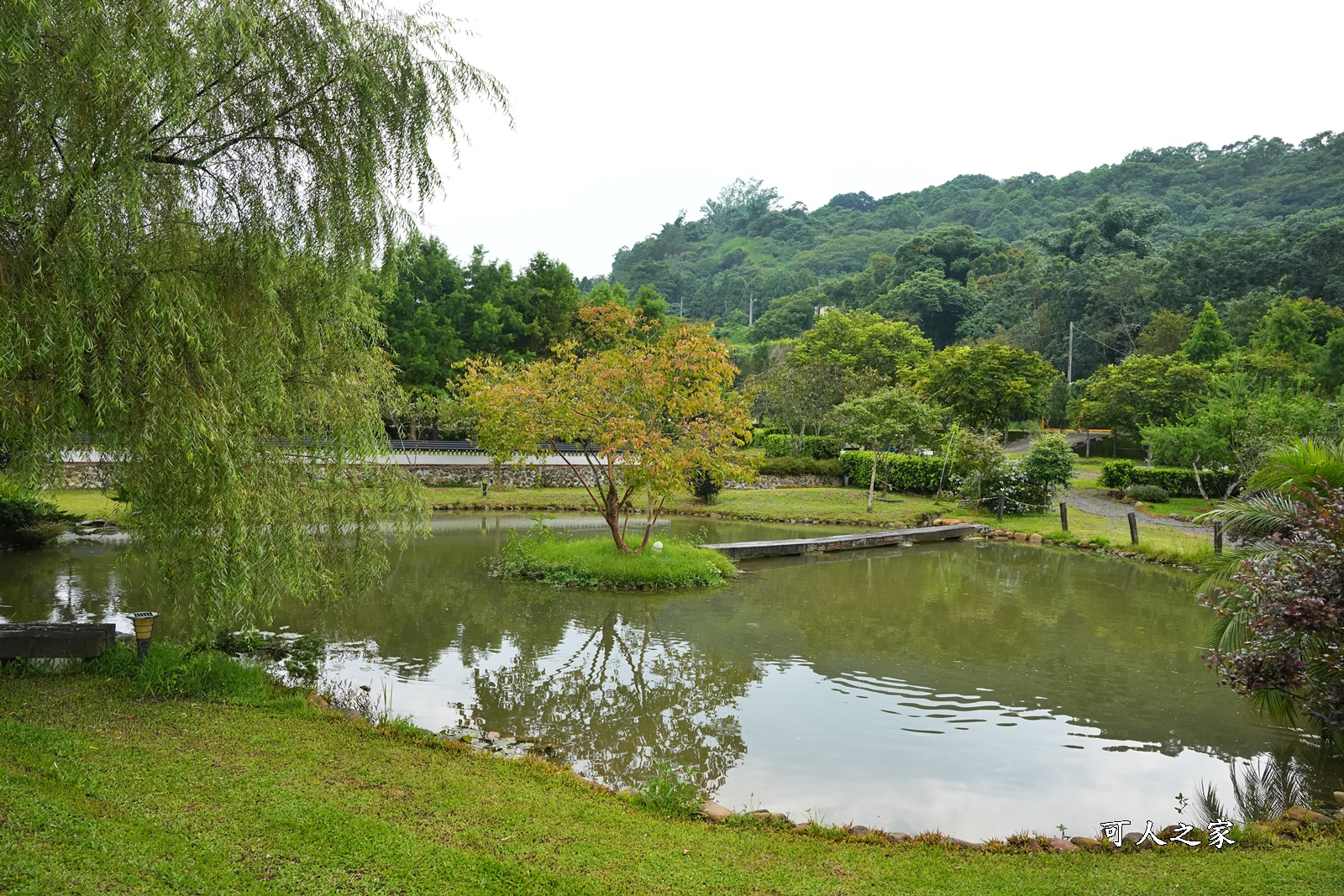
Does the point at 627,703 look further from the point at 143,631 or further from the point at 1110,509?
the point at 1110,509

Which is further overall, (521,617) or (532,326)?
(532,326)

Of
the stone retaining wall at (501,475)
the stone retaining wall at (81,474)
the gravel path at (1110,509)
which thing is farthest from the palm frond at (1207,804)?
the stone retaining wall at (81,474)

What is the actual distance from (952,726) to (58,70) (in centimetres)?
827

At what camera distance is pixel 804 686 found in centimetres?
899

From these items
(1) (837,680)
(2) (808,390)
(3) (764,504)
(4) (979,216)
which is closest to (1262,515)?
(1) (837,680)

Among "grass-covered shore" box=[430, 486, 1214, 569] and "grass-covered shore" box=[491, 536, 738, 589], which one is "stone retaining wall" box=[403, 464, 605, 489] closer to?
"grass-covered shore" box=[430, 486, 1214, 569]

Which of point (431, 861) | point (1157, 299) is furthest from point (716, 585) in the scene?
point (1157, 299)

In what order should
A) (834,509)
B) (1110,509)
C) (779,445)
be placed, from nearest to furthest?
(834,509), (1110,509), (779,445)

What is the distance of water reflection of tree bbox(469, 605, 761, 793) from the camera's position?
7027 mm

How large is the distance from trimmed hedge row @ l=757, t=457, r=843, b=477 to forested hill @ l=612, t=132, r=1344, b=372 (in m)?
29.7

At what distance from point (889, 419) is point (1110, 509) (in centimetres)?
671

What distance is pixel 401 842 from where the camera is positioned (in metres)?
4.59

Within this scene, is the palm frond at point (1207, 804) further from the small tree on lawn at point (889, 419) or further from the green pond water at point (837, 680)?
the small tree on lawn at point (889, 419)

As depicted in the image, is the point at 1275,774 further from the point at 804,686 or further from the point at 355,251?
the point at 355,251
